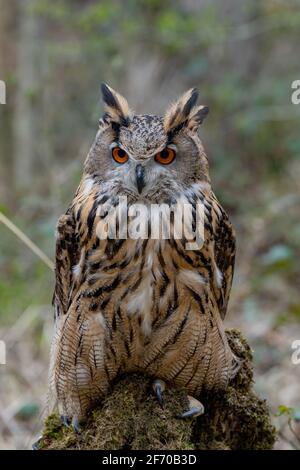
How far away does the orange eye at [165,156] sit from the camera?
2924 mm

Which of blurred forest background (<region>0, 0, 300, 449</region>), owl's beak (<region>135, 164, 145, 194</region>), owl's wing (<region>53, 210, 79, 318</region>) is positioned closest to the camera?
owl's beak (<region>135, 164, 145, 194</region>)

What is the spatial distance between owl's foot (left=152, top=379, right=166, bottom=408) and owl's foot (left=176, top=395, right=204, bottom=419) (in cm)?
10

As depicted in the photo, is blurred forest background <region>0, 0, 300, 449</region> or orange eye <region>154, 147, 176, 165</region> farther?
blurred forest background <region>0, 0, 300, 449</region>

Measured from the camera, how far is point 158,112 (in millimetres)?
7301

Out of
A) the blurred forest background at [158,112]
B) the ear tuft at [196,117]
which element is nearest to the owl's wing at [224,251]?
the ear tuft at [196,117]

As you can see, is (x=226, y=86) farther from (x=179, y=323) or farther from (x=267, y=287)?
(x=179, y=323)

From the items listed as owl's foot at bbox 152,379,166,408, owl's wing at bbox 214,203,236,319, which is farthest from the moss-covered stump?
owl's wing at bbox 214,203,236,319

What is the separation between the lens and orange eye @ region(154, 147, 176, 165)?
292cm

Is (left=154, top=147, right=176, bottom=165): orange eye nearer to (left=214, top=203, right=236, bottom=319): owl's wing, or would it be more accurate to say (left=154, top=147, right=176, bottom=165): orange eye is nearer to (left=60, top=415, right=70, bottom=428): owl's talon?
(left=214, top=203, right=236, bottom=319): owl's wing

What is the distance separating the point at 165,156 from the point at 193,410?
1.12m

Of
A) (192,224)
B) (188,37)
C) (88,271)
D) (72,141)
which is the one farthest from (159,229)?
(72,141)

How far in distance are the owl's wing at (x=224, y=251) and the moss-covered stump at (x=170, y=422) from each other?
27 centimetres

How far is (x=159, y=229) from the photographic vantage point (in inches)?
117

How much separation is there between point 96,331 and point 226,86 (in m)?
5.63
